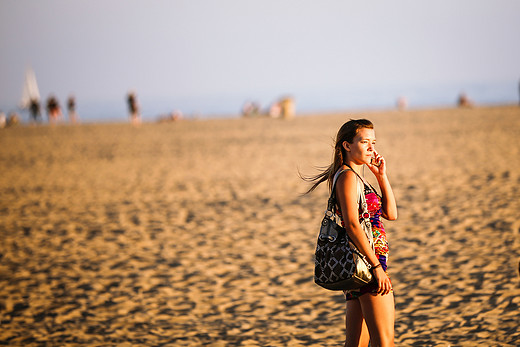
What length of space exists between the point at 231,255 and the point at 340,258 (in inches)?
186

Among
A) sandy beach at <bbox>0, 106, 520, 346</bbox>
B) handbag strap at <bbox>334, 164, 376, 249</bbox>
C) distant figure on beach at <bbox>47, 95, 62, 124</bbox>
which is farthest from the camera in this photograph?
distant figure on beach at <bbox>47, 95, 62, 124</bbox>

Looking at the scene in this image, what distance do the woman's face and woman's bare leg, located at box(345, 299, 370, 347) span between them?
0.94 meters

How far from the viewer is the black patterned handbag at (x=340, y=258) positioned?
3.08 meters

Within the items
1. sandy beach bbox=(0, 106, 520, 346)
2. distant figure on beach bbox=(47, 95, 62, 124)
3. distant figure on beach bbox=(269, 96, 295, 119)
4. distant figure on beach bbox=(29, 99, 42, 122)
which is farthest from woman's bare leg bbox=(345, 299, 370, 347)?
distant figure on beach bbox=(29, 99, 42, 122)

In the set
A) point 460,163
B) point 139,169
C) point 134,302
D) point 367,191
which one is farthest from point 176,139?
point 367,191

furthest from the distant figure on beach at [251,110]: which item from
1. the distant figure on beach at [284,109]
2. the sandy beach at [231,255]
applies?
the sandy beach at [231,255]

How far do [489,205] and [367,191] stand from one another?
728 cm

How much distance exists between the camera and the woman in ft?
10.2

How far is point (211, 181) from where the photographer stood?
1427cm

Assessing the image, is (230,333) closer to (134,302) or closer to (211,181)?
(134,302)

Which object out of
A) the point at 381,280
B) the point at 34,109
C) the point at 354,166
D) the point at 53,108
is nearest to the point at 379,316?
the point at 381,280

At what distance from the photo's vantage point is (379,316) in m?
3.21

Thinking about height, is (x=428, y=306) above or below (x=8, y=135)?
below

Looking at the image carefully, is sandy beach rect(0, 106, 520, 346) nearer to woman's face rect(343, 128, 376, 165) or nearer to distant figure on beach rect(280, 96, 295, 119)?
woman's face rect(343, 128, 376, 165)
